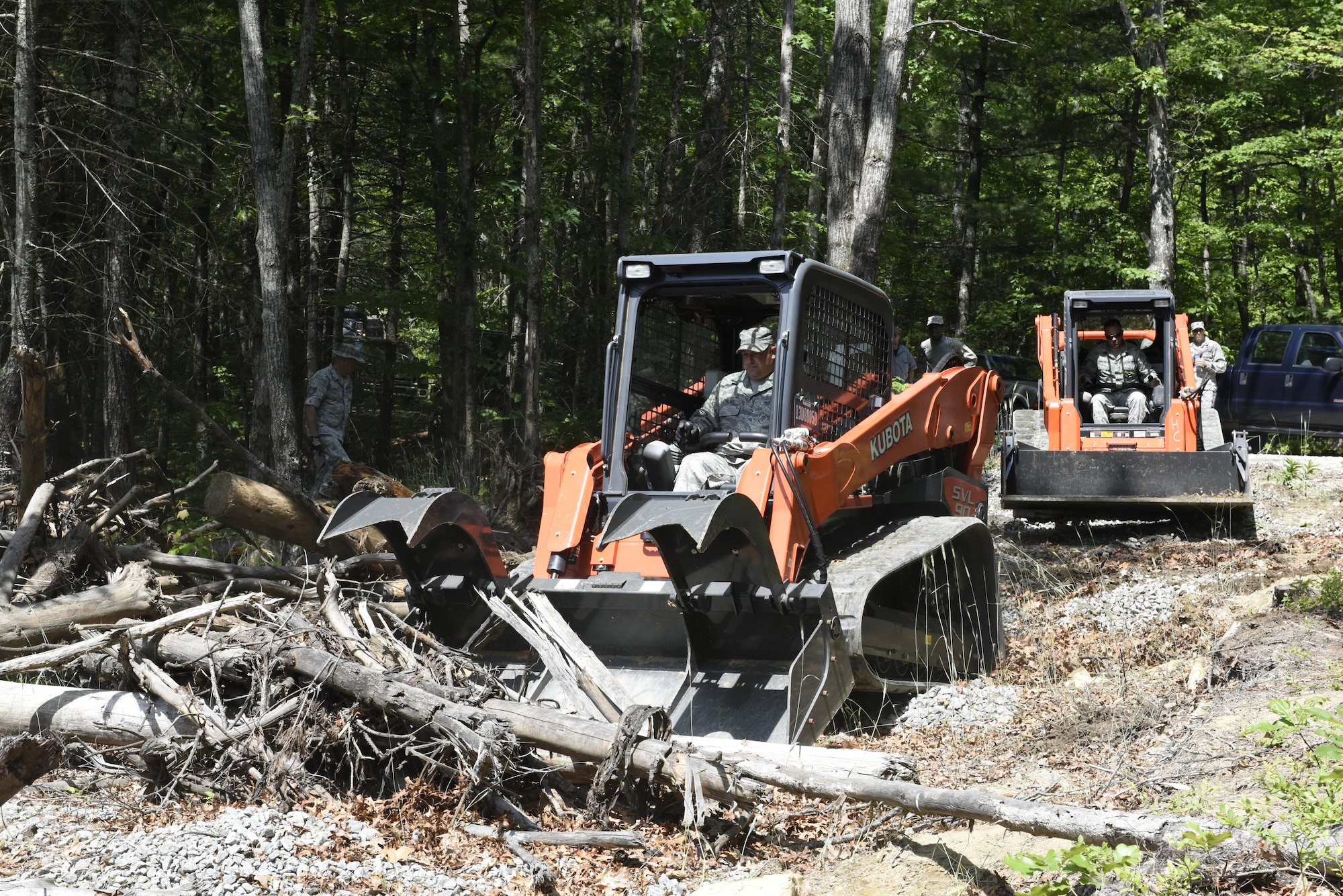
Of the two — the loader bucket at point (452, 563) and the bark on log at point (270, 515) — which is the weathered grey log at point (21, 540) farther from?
the loader bucket at point (452, 563)

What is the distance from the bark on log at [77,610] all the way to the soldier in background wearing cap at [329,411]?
3.89 metres

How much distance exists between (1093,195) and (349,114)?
53.2 feet

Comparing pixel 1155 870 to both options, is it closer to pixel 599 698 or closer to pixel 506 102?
pixel 599 698

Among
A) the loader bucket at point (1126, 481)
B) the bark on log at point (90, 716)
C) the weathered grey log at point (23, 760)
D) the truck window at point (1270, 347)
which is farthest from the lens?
the truck window at point (1270, 347)

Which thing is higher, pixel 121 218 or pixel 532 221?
pixel 532 221

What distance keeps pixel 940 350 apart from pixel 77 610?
296 inches

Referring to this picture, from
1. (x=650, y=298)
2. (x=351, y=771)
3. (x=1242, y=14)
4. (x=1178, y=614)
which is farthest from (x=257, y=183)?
(x=1242, y=14)

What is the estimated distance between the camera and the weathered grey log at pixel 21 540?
6980 millimetres

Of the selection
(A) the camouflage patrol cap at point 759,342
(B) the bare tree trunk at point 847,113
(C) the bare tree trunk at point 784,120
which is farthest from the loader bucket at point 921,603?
(C) the bare tree trunk at point 784,120

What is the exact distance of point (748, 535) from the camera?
5469mm

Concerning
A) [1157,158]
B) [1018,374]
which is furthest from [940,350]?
[1018,374]

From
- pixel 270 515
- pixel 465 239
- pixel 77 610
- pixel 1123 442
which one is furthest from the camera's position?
pixel 465 239

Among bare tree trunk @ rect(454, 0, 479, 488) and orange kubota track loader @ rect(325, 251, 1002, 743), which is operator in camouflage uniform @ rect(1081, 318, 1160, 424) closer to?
orange kubota track loader @ rect(325, 251, 1002, 743)

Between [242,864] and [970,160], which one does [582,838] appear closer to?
[242,864]
